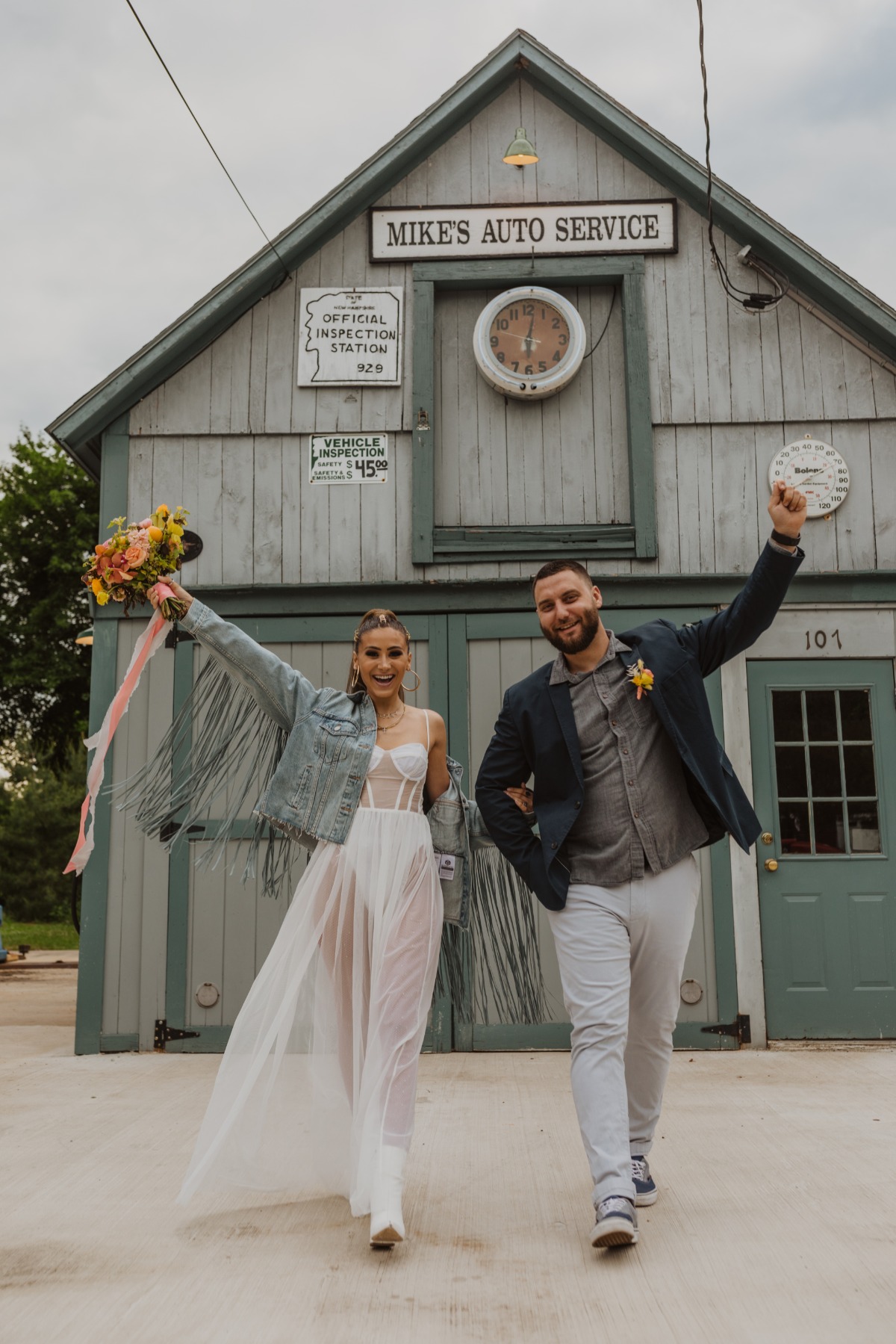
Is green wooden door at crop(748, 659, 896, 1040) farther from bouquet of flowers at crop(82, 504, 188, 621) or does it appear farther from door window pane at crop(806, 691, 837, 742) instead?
bouquet of flowers at crop(82, 504, 188, 621)

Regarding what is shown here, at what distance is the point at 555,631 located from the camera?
347 cm

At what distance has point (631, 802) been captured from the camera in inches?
132

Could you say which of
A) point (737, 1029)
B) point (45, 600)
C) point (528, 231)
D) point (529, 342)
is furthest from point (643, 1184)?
point (45, 600)

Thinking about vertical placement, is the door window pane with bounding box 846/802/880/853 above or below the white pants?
above

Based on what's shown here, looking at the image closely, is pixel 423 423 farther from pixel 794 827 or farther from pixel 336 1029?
pixel 336 1029

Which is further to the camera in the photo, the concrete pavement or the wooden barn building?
the wooden barn building

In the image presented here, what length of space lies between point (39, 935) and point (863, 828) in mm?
14611

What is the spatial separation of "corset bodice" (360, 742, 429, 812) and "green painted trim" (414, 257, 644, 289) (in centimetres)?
445

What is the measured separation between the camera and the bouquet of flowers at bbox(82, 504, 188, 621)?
3645mm

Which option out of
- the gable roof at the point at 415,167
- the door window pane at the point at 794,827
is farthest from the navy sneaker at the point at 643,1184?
the gable roof at the point at 415,167

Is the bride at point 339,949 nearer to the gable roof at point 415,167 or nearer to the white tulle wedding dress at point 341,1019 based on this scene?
the white tulle wedding dress at point 341,1019

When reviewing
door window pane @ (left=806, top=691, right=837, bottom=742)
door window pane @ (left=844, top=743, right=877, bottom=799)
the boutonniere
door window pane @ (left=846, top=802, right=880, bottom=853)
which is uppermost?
door window pane @ (left=806, top=691, right=837, bottom=742)

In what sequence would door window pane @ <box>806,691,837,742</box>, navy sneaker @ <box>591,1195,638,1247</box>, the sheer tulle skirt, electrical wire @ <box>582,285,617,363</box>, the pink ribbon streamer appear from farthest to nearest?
electrical wire @ <box>582,285,617,363</box>, door window pane @ <box>806,691,837,742</box>, the pink ribbon streamer, the sheer tulle skirt, navy sneaker @ <box>591,1195,638,1247</box>

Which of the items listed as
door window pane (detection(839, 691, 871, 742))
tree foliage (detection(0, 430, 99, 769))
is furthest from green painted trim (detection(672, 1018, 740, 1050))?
tree foliage (detection(0, 430, 99, 769))
